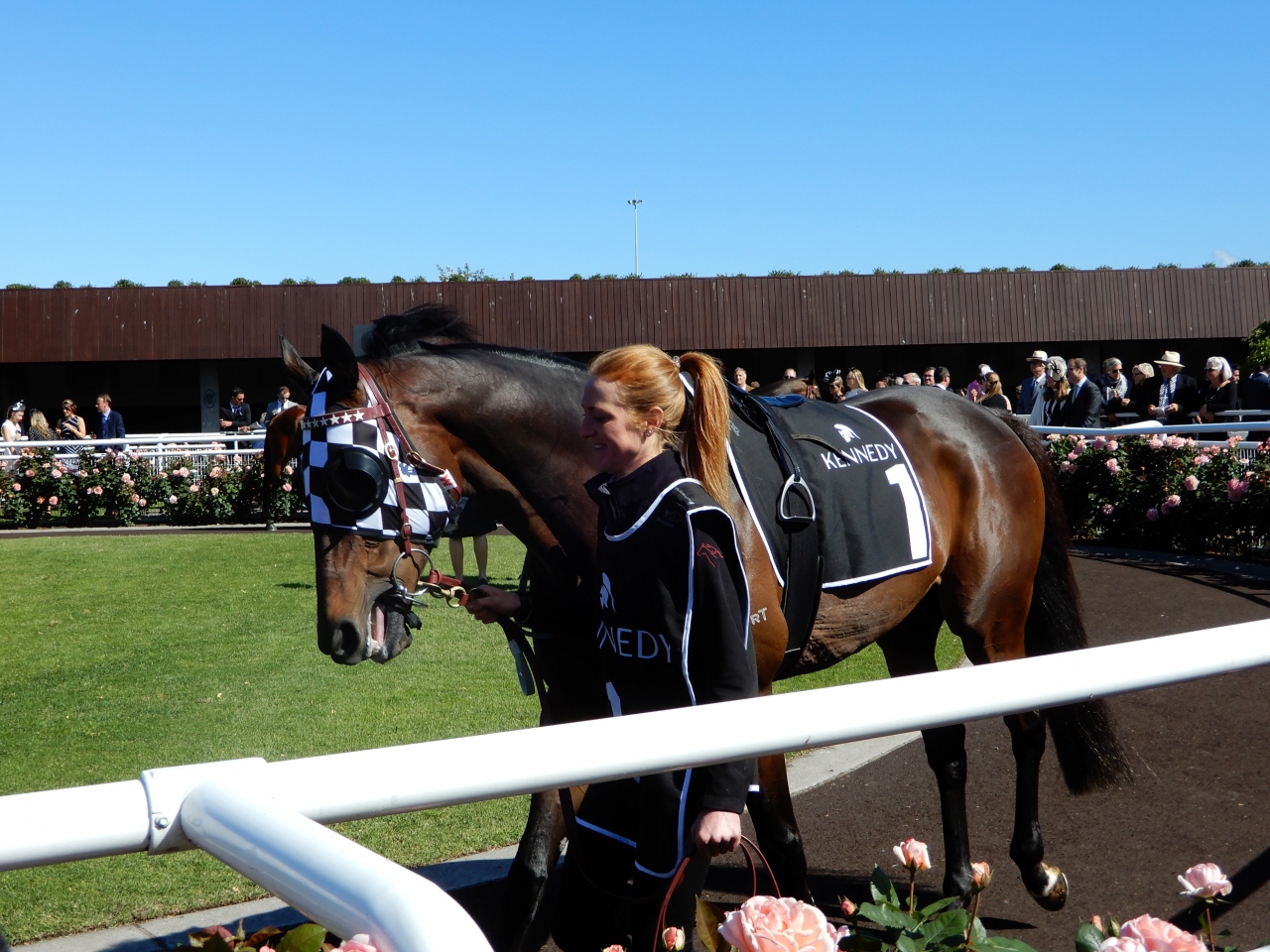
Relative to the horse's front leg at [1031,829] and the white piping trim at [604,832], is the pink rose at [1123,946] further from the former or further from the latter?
the horse's front leg at [1031,829]

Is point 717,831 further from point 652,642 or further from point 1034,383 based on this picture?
point 1034,383

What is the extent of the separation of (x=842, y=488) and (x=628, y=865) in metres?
1.47

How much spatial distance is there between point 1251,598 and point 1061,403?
17.3 ft

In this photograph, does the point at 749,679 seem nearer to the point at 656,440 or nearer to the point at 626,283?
the point at 656,440

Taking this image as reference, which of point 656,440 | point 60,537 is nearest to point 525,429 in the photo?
point 656,440

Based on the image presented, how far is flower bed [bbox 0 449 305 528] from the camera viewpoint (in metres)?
16.8

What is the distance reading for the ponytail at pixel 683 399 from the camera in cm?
239

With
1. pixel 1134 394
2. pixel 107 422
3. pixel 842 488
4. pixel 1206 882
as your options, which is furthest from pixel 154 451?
pixel 1206 882

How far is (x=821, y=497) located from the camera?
3389 mm

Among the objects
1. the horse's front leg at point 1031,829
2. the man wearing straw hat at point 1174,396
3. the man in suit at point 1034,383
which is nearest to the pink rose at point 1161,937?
the horse's front leg at point 1031,829

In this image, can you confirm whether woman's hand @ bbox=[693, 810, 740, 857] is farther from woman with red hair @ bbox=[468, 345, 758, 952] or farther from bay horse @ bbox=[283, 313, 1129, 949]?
bay horse @ bbox=[283, 313, 1129, 949]

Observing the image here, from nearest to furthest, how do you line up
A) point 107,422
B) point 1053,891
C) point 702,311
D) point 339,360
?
point 339,360 → point 1053,891 → point 107,422 → point 702,311

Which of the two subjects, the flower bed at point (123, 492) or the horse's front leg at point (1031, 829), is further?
the flower bed at point (123, 492)

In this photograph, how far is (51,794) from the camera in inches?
33.7
